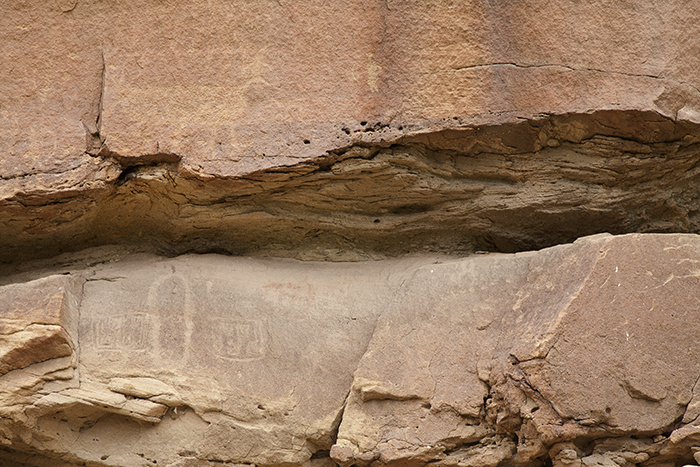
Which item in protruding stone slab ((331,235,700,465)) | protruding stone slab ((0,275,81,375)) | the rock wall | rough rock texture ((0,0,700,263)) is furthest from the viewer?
rough rock texture ((0,0,700,263))

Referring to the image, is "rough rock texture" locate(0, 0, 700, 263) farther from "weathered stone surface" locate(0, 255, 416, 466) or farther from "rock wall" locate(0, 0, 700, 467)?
"weathered stone surface" locate(0, 255, 416, 466)

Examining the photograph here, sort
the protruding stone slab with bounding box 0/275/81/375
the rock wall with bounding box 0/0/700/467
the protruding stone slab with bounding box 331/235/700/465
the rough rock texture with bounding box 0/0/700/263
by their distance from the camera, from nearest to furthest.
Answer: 1. the protruding stone slab with bounding box 331/235/700/465
2. the rock wall with bounding box 0/0/700/467
3. the protruding stone slab with bounding box 0/275/81/375
4. the rough rock texture with bounding box 0/0/700/263

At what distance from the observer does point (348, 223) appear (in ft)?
10.9

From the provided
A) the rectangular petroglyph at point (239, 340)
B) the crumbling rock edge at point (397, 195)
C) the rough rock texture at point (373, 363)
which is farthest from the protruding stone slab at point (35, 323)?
the rectangular petroglyph at point (239, 340)

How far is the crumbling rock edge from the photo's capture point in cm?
301

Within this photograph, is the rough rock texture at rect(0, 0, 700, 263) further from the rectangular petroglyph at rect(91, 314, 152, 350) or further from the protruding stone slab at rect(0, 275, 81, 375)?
the rectangular petroglyph at rect(91, 314, 152, 350)

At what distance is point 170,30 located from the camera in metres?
3.16

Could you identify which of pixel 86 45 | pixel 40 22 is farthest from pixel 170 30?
pixel 40 22

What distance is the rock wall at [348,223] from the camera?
270 cm

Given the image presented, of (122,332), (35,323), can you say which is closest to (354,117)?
(122,332)

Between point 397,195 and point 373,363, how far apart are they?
77 centimetres

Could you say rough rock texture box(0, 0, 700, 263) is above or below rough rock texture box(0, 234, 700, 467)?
above

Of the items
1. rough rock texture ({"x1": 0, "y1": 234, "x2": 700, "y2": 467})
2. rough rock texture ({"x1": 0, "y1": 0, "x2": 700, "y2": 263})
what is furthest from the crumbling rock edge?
rough rock texture ({"x1": 0, "y1": 234, "x2": 700, "y2": 467})

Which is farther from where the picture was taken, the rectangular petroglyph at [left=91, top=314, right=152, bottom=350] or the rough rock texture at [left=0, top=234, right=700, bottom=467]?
the rectangular petroglyph at [left=91, top=314, right=152, bottom=350]
